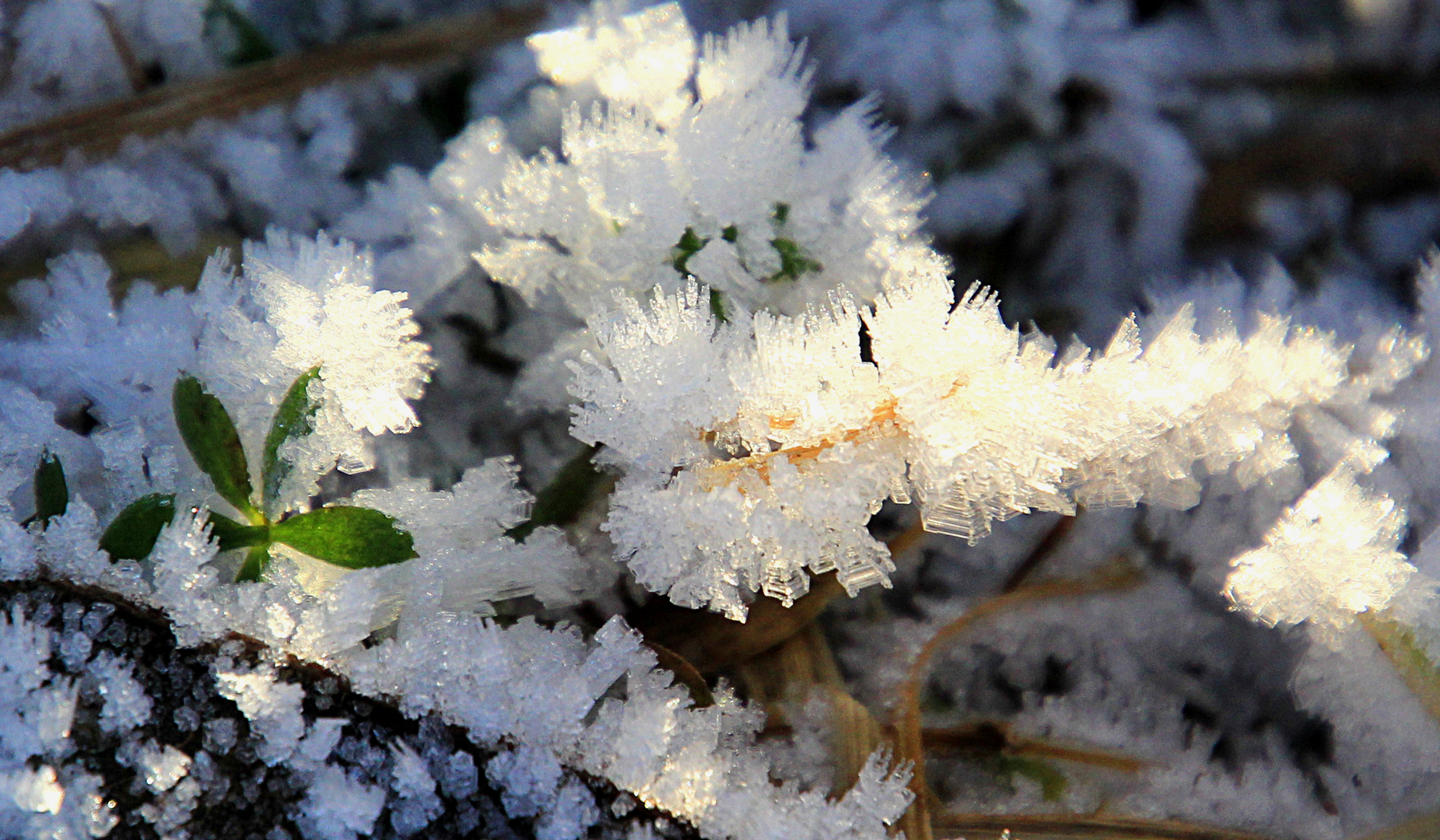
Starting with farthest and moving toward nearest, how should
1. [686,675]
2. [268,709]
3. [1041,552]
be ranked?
[1041,552], [686,675], [268,709]

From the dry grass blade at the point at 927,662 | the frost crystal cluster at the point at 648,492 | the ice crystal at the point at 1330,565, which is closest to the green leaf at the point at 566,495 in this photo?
the frost crystal cluster at the point at 648,492

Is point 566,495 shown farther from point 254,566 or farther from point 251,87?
point 251,87

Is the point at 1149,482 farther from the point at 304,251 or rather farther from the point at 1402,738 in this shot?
the point at 304,251

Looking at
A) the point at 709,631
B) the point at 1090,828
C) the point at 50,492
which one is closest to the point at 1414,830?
the point at 1090,828

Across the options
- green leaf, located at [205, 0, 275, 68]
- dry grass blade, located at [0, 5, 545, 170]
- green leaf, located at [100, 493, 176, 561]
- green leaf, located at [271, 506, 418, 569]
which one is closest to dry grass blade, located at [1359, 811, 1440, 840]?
green leaf, located at [271, 506, 418, 569]

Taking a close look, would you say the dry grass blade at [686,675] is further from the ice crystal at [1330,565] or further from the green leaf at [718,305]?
the ice crystal at [1330,565]

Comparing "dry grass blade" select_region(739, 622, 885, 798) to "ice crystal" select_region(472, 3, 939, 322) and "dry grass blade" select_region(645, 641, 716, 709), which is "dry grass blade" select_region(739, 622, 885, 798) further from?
"ice crystal" select_region(472, 3, 939, 322)
